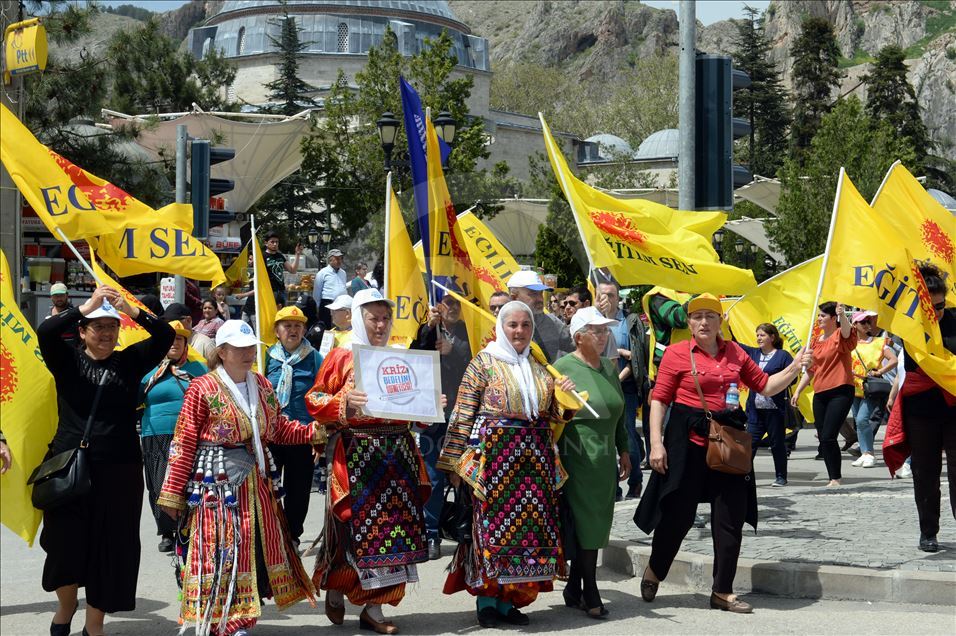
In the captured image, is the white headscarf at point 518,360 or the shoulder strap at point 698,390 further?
the shoulder strap at point 698,390

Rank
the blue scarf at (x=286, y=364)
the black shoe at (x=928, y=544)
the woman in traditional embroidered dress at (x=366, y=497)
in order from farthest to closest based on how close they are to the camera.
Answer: the blue scarf at (x=286, y=364)
the black shoe at (x=928, y=544)
the woman in traditional embroidered dress at (x=366, y=497)

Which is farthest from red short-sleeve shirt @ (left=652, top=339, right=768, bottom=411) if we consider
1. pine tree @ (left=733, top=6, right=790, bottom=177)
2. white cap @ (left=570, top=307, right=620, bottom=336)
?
pine tree @ (left=733, top=6, right=790, bottom=177)

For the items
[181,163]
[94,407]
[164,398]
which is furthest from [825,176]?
[94,407]

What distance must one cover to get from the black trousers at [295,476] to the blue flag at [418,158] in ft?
5.71

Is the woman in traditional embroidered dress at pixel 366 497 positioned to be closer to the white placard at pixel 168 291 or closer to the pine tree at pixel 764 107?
the white placard at pixel 168 291

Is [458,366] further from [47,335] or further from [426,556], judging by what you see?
[47,335]

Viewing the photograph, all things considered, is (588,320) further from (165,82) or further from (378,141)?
(165,82)

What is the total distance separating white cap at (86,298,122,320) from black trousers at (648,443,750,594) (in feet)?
11.0

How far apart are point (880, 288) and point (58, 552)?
5.27 meters

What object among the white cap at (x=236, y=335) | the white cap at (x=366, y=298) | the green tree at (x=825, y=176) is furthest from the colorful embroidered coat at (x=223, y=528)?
the green tree at (x=825, y=176)

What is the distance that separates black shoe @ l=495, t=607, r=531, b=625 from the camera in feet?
24.3

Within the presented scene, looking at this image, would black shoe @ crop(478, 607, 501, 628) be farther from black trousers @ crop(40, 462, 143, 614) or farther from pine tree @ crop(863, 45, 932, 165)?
pine tree @ crop(863, 45, 932, 165)

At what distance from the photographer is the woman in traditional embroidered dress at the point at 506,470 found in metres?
7.36

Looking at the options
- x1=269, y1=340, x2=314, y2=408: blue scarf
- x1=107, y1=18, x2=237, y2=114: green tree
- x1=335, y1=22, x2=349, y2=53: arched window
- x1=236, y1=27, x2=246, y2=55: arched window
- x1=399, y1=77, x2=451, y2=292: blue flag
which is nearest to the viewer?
x1=269, y1=340, x2=314, y2=408: blue scarf
